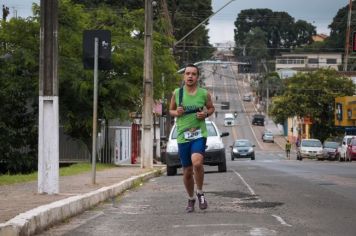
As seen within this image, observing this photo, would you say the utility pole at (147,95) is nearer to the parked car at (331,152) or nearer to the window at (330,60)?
the parked car at (331,152)

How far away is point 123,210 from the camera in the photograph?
1155cm

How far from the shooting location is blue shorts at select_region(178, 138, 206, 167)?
1055cm

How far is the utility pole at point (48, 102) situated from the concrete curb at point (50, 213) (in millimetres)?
694

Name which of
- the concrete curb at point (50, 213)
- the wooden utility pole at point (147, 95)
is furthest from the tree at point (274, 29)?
the concrete curb at point (50, 213)

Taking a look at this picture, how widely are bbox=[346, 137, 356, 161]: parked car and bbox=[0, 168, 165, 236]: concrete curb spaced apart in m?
34.6

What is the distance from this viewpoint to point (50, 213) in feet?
31.3

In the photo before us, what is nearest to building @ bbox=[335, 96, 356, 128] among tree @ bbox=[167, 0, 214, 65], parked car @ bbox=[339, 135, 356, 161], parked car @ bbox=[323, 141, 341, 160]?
parked car @ bbox=[323, 141, 341, 160]

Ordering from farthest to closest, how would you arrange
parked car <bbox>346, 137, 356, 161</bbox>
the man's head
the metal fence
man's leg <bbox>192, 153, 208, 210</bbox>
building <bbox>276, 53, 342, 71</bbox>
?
1. building <bbox>276, 53, 342, 71</bbox>
2. parked car <bbox>346, 137, 356, 161</bbox>
3. the metal fence
4. the man's head
5. man's leg <bbox>192, 153, 208, 210</bbox>

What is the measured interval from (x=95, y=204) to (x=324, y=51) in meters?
137

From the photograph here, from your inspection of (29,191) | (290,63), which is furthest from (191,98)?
(290,63)

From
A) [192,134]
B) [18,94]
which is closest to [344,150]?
[18,94]

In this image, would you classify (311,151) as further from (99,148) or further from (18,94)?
(18,94)

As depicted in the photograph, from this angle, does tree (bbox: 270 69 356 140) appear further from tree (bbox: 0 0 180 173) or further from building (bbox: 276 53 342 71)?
building (bbox: 276 53 342 71)

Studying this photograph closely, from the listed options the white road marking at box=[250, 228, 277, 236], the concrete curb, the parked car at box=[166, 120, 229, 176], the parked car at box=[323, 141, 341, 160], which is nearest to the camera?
the concrete curb
